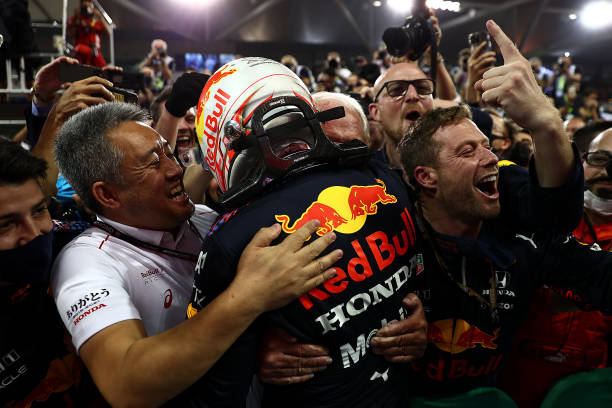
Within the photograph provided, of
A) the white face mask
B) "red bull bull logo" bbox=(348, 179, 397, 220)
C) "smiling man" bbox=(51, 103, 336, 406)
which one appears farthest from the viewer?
the white face mask

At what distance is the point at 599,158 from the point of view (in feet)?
7.44

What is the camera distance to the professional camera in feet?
9.66

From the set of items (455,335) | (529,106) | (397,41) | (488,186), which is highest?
(397,41)

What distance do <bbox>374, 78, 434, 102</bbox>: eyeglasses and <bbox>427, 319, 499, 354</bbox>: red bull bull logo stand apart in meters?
1.63

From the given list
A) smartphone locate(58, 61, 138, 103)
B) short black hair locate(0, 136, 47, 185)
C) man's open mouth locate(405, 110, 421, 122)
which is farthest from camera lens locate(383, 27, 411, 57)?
short black hair locate(0, 136, 47, 185)

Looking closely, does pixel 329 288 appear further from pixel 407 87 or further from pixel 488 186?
pixel 407 87

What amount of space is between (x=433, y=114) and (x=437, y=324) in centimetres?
83

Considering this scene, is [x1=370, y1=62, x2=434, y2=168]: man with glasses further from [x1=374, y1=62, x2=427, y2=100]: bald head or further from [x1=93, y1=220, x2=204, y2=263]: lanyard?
[x1=93, y1=220, x2=204, y2=263]: lanyard

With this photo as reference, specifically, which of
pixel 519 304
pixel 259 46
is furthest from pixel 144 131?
pixel 259 46

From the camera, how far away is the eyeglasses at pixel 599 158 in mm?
2244

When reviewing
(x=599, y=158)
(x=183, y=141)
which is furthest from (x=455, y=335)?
(x=183, y=141)

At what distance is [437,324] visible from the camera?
1.63 m

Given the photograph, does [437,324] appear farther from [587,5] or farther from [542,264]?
[587,5]

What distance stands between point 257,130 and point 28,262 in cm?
84
